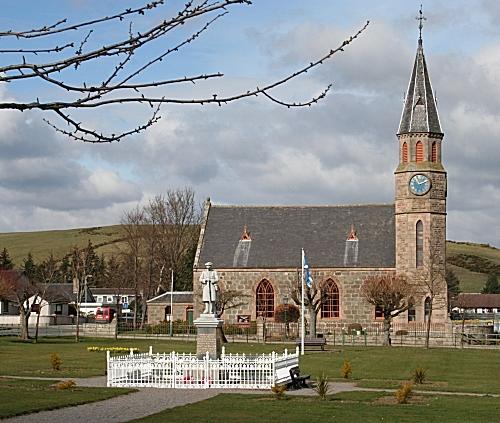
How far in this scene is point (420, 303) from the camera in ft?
219

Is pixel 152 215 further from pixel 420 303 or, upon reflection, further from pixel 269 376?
pixel 269 376

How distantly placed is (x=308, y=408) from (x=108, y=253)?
139591 millimetres

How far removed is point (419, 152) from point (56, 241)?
118 m

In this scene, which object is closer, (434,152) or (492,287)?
(434,152)

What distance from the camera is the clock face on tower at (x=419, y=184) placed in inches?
2680

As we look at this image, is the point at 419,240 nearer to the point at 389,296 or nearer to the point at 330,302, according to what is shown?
the point at 330,302

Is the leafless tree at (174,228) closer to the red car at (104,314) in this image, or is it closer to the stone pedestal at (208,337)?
the red car at (104,314)

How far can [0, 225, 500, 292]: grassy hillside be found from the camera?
149250 millimetres

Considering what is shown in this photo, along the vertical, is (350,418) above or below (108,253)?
below

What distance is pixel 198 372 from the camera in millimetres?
28969

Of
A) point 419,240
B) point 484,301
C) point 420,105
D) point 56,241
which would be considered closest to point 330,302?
point 419,240

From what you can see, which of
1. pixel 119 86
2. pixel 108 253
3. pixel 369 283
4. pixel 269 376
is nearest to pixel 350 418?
pixel 269 376

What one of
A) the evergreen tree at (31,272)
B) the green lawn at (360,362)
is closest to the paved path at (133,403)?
the green lawn at (360,362)

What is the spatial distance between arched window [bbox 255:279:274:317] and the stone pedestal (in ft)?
134
